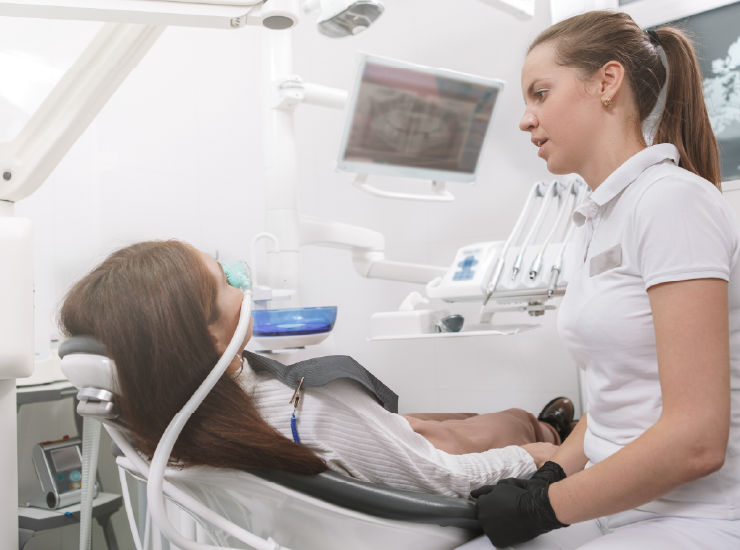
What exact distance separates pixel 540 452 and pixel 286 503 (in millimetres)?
721

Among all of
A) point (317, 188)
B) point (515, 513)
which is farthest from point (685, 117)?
point (317, 188)

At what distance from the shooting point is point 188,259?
1040 millimetres

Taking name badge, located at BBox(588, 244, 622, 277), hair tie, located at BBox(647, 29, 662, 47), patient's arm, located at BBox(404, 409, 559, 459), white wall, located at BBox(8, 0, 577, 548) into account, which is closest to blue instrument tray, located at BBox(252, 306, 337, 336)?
patient's arm, located at BBox(404, 409, 559, 459)

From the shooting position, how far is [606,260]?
105 cm

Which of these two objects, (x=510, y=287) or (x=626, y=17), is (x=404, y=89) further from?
(x=626, y=17)

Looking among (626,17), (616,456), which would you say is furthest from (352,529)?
(626,17)

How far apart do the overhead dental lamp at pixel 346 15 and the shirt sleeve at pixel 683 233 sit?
1246mm

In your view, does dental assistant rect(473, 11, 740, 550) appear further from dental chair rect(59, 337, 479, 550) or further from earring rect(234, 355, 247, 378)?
earring rect(234, 355, 247, 378)

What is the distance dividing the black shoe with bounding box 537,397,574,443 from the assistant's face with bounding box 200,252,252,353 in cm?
145

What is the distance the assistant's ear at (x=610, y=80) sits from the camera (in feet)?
3.63

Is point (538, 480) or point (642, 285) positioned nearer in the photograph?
point (642, 285)

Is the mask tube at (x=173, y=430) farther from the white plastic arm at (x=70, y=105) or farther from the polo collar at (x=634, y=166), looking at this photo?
the white plastic arm at (x=70, y=105)

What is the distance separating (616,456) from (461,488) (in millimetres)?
358

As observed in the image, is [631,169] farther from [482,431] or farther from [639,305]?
[482,431]
